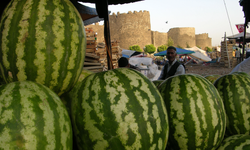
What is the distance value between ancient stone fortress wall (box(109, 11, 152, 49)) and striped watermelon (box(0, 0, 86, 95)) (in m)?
45.5

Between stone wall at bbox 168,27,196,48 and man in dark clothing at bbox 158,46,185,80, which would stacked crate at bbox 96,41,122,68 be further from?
stone wall at bbox 168,27,196,48

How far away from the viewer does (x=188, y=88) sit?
1.14 metres

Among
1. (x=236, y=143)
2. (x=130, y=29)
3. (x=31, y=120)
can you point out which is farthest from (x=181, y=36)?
(x=31, y=120)

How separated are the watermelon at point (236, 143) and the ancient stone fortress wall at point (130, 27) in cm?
4542

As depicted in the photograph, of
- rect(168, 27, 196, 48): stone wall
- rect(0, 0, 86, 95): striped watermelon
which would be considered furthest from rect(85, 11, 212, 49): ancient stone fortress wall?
rect(0, 0, 86, 95): striped watermelon

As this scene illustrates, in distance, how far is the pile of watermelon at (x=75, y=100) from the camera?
716 millimetres

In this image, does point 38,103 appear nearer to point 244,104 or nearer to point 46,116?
point 46,116

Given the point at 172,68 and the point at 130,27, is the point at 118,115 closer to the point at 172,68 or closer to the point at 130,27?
the point at 172,68

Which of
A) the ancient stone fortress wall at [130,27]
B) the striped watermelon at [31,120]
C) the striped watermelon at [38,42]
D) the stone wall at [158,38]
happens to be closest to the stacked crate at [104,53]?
the striped watermelon at [38,42]

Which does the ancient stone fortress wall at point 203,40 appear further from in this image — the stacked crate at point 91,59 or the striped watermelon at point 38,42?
the striped watermelon at point 38,42

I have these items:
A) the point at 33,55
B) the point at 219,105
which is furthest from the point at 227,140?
the point at 33,55

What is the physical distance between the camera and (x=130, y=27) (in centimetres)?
4622

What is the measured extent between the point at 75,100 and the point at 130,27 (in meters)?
46.8

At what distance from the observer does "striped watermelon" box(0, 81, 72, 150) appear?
65 cm
